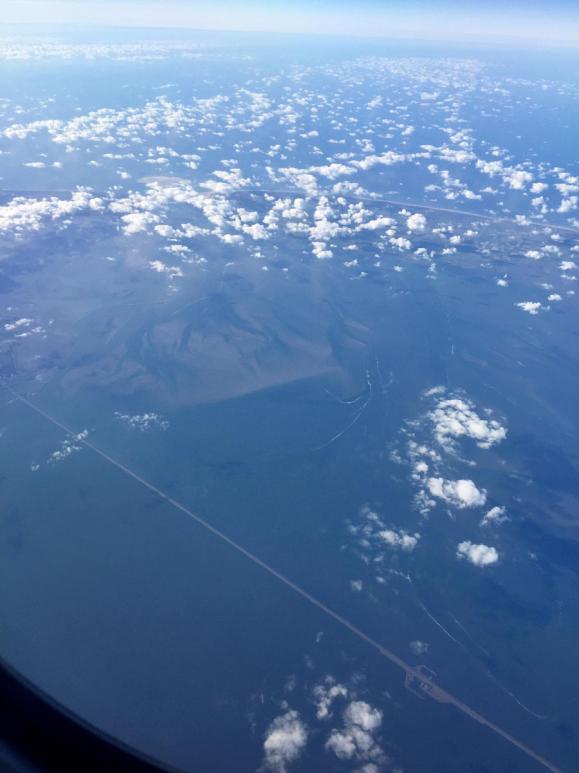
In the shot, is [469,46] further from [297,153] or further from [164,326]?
[164,326]

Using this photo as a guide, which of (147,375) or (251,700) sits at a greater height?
(147,375)

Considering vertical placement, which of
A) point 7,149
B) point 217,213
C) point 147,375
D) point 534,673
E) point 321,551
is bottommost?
point 534,673


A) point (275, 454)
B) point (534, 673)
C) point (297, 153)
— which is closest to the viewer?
point (534, 673)

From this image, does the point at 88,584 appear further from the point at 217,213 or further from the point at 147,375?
the point at 217,213

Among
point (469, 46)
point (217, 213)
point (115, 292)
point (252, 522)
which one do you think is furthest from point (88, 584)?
point (469, 46)

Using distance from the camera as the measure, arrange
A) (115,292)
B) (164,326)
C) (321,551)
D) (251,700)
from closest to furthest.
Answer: (251,700) → (321,551) → (164,326) → (115,292)

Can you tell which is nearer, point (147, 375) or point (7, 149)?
point (147, 375)

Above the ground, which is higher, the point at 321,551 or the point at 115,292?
the point at 115,292

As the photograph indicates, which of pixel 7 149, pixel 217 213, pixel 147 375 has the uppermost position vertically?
pixel 7 149

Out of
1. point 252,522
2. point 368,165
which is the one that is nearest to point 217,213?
point 368,165
